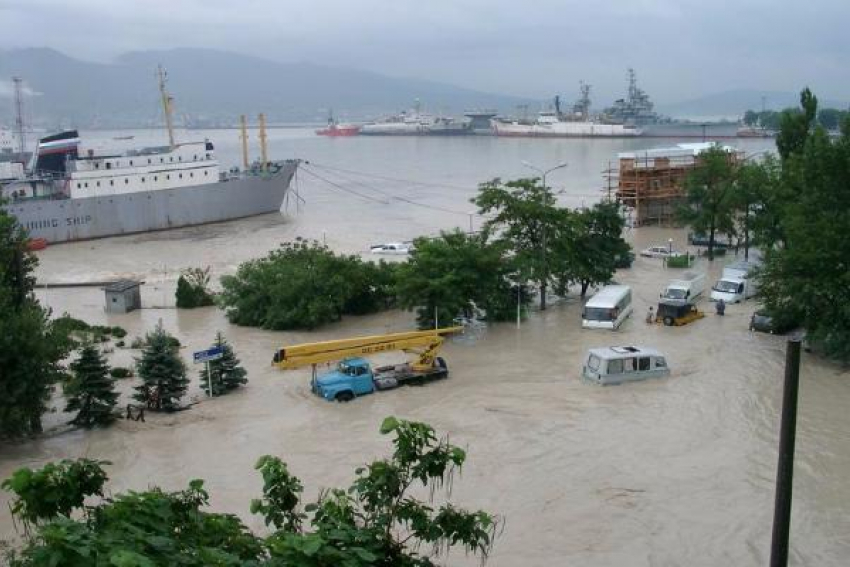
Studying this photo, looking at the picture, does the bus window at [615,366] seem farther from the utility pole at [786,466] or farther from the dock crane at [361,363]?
the utility pole at [786,466]

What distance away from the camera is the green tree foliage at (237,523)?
4285mm

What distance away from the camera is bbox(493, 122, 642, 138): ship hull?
133m

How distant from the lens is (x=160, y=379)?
46.9 feet

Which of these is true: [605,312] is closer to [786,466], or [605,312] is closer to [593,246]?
[593,246]

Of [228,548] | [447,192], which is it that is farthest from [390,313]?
[447,192]

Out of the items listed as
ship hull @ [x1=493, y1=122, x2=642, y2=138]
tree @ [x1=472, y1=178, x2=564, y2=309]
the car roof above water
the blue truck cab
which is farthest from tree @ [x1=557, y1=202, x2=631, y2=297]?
ship hull @ [x1=493, y1=122, x2=642, y2=138]

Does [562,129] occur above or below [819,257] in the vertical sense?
above

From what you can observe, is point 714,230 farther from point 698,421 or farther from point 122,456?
point 122,456

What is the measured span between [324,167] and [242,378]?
7596 cm

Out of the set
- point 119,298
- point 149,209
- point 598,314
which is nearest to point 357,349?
point 598,314

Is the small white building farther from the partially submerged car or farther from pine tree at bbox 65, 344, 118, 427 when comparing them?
the partially submerged car

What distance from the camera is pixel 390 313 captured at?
876 inches

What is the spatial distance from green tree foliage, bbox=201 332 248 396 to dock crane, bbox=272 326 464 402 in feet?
2.43

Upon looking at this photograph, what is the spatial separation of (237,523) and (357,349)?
10.2 m
